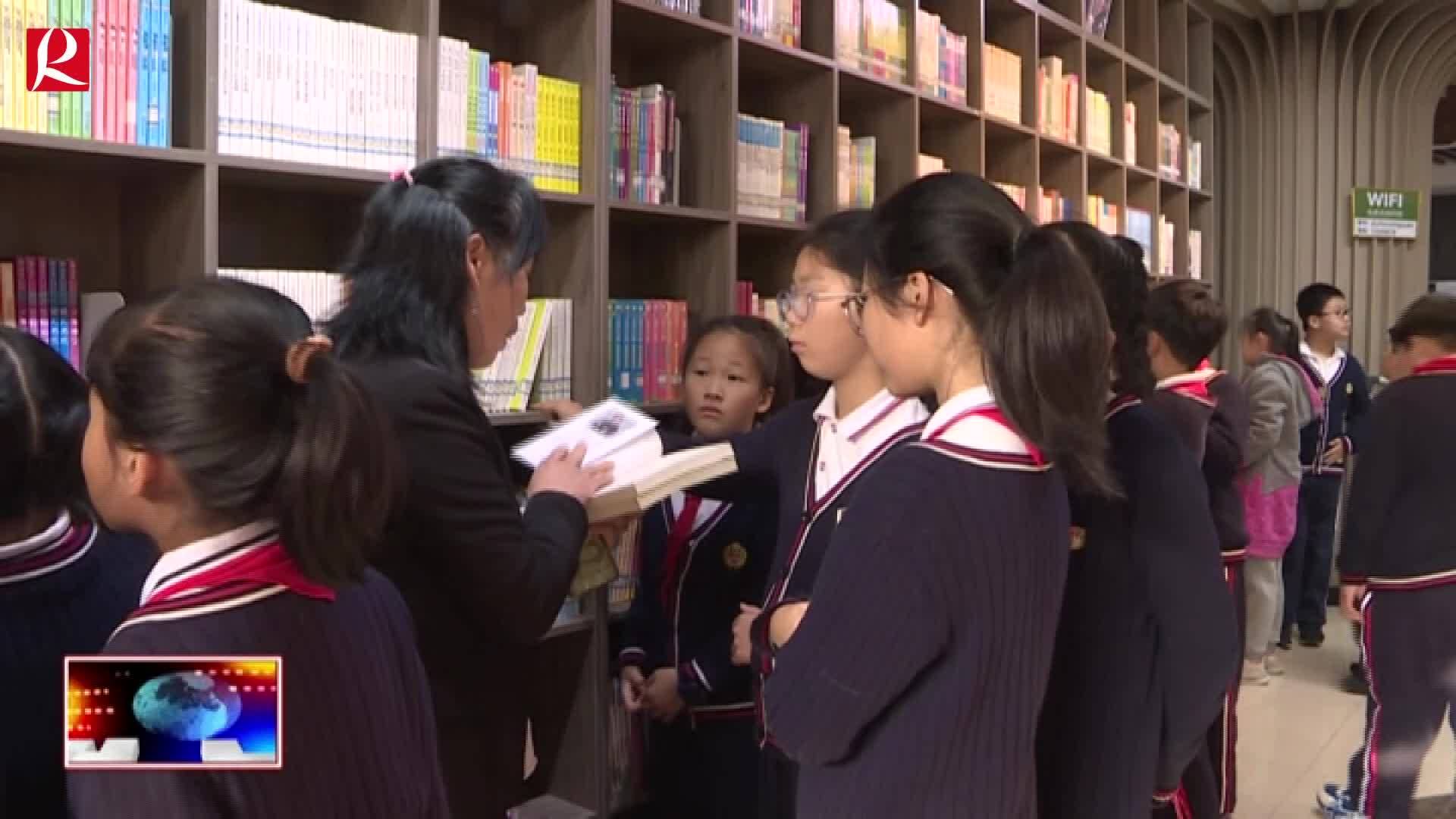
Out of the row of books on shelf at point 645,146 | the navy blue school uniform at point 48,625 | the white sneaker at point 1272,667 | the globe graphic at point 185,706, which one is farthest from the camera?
the white sneaker at point 1272,667

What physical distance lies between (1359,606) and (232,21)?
115 inches

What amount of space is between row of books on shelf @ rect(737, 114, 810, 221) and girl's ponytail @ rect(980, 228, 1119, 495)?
1884mm

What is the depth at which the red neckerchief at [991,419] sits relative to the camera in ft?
4.16

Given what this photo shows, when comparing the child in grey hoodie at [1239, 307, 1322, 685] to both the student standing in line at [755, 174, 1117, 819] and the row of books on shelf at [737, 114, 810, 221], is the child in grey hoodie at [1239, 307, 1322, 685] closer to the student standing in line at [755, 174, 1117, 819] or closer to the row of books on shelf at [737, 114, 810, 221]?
the row of books on shelf at [737, 114, 810, 221]

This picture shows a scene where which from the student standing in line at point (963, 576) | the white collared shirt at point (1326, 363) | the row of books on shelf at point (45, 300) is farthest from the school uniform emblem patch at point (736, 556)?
the white collared shirt at point (1326, 363)

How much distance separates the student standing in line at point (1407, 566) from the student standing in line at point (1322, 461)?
242 centimetres

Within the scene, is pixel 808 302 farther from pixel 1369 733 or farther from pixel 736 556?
pixel 1369 733

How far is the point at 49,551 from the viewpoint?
1.09 meters

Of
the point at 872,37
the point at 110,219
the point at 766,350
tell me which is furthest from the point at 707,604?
the point at 872,37

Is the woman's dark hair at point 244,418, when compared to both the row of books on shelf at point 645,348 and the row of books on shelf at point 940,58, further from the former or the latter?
the row of books on shelf at point 940,58

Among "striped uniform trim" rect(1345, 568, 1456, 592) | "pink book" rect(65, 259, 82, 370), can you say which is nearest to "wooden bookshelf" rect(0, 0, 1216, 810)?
"pink book" rect(65, 259, 82, 370)

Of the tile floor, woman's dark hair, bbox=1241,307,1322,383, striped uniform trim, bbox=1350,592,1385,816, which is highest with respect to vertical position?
woman's dark hair, bbox=1241,307,1322,383

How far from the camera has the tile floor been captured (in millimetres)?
3594
